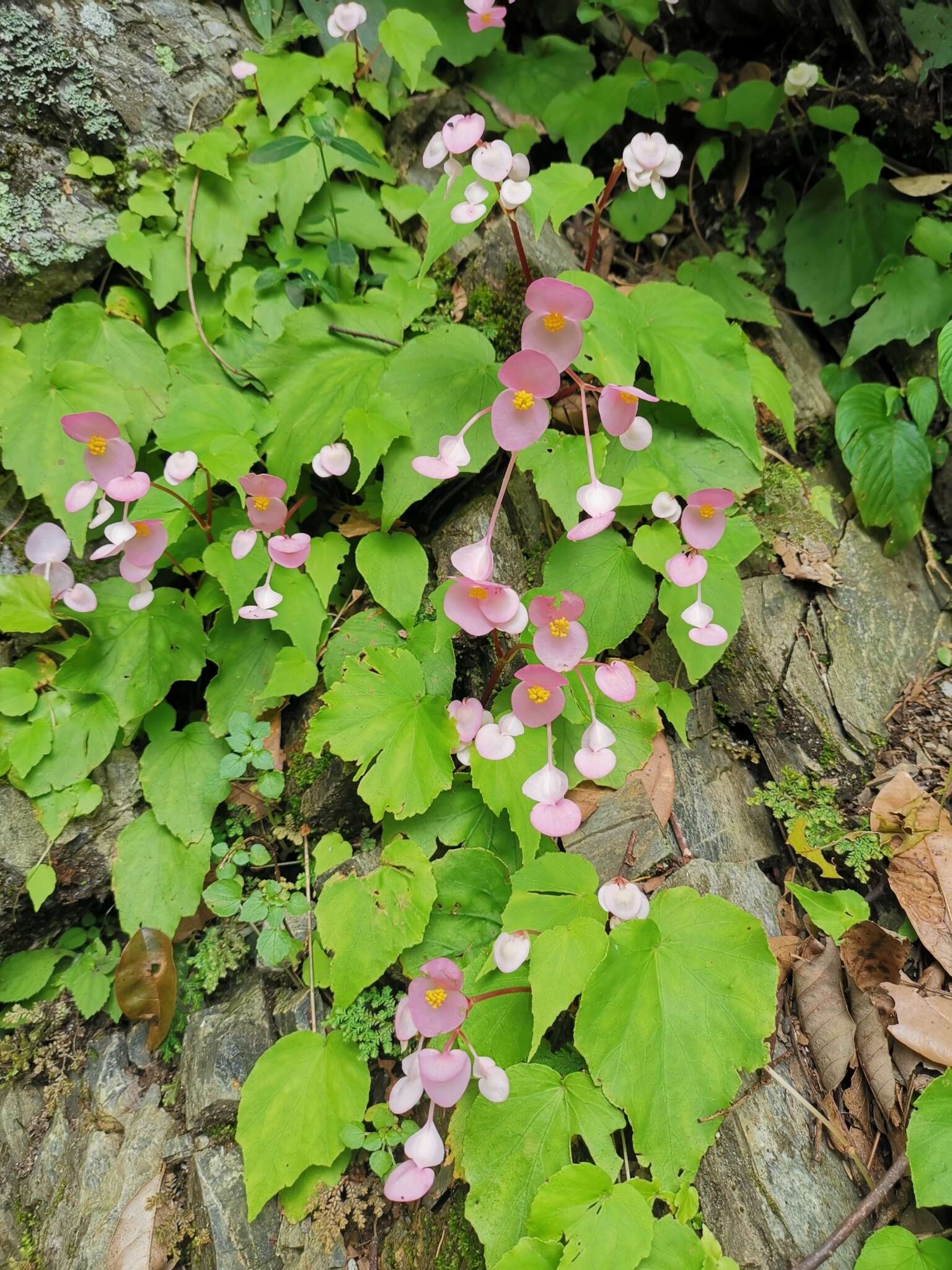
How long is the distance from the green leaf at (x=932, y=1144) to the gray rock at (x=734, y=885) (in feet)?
1.63

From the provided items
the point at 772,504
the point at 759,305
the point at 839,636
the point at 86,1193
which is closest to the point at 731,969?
the point at 839,636

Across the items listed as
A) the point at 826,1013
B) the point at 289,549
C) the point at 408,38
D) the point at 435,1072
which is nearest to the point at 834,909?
the point at 826,1013

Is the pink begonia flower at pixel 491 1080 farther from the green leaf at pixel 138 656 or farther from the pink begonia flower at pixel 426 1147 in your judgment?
the green leaf at pixel 138 656

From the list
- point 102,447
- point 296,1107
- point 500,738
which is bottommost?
point 296,1107

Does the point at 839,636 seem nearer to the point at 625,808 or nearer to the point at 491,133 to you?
the point at 625,808

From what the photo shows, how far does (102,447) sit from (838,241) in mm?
2771

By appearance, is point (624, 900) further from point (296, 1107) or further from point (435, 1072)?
point (296, 1107)

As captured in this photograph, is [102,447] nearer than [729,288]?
Yes

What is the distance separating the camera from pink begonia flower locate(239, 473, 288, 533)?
2.04 m

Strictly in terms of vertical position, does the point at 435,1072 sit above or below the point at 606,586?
below

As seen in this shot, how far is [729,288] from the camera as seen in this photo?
2.83m

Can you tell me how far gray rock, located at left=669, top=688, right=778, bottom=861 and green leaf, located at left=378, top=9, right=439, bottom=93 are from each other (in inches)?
93.8

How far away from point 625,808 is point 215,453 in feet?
5.27

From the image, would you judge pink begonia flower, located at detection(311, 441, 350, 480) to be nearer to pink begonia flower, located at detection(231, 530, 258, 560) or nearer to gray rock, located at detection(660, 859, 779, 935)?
pink begonia flower, located at detection(231, 530, 258, 560)
